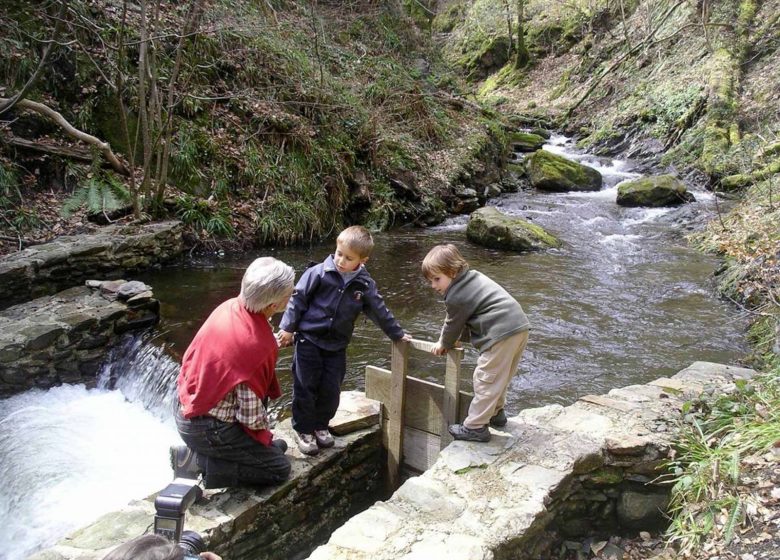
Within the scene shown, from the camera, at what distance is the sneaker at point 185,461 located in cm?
302

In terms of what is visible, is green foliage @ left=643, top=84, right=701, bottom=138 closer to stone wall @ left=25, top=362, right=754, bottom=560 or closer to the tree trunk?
the tree trunk

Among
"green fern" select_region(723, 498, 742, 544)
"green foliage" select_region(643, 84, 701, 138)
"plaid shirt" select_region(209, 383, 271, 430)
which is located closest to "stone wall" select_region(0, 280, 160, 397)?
"plaid shirt" select_region(209, 383, 271, 430)

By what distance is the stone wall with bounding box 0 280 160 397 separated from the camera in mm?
5383

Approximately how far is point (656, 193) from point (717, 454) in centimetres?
1120

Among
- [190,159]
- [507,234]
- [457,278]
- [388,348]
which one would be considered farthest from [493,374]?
[190,159]

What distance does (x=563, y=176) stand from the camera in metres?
15.0

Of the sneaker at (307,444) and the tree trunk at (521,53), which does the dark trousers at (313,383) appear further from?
the tree trunk at (521,53)

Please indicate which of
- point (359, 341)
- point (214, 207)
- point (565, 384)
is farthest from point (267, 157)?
point (565, 384)

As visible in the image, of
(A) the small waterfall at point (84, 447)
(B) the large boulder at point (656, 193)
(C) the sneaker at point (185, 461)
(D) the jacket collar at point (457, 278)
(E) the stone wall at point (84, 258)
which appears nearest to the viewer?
(C) the sneaker at point (185, 461)

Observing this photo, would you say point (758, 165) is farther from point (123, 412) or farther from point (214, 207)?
point (123, 412)

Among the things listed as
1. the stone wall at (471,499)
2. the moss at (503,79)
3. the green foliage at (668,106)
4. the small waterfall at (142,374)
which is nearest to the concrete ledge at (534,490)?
the stone wall at (471,499)

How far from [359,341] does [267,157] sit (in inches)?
220

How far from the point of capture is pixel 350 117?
12375 millimetres

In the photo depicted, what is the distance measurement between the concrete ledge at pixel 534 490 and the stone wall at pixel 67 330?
14.1 feet
